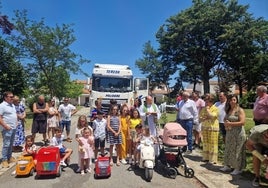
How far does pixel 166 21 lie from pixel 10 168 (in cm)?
3549

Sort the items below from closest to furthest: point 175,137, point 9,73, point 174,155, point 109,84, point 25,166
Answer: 1. point 25,166
2. point 175,137
3. point 174,155
4. point 109,84
5. point 9,73

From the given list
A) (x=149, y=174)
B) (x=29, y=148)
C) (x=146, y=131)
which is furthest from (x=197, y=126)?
(x=29, y=148)

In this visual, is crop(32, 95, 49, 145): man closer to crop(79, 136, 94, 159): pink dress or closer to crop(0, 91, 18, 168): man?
crop(0, 91, 18, 168): man

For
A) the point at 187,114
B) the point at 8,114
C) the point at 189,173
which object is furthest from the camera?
the point at 187,114

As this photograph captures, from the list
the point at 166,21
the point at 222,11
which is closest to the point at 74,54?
the point at 166,21

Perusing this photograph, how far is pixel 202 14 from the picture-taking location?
126ft

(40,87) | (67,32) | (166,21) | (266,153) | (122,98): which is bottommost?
(266,153)

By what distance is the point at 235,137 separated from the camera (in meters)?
7.63

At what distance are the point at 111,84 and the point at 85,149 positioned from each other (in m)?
11.1

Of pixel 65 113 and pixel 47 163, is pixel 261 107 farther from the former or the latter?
pixel 65 113

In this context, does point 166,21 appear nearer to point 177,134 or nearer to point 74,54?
point 74,54

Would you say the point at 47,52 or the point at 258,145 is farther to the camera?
the point at 47,52

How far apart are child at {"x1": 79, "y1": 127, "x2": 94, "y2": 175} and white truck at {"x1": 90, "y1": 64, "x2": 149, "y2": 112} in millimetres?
9882

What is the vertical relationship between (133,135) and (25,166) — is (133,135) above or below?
above
